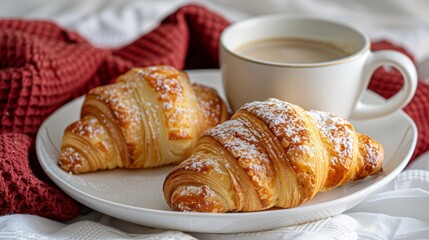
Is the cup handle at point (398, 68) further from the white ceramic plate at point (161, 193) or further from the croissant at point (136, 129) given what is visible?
the croissant at point (136, 129)

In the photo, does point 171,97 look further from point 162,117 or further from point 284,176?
point 284,176

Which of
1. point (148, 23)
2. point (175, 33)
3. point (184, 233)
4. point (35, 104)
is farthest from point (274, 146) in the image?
point (148, 23)

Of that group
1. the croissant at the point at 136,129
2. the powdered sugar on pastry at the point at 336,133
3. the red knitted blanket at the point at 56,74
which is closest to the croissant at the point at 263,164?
the powdered sugar on pastry at the point at 336,133

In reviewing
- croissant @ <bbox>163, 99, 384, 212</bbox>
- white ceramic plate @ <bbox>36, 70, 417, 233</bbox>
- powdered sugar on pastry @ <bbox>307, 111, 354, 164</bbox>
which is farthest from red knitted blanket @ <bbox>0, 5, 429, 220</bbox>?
powdered sugar on pastry @ <bbox>307, 111, 354, 164</bbox>

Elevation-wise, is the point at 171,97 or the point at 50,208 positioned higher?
the point at 171,97

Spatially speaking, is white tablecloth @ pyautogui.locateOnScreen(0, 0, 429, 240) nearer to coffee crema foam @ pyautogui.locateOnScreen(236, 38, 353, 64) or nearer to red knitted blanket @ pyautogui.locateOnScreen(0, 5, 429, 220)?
red knitted blanket @ pyautogui.locateOnScreen(0, 5, 429, 220)

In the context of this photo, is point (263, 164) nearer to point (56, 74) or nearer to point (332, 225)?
point (332, 225)
